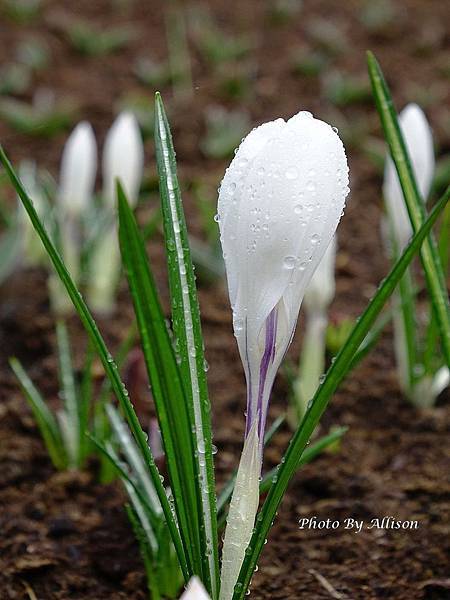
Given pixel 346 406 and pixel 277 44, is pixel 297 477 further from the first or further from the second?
pixel 277 44

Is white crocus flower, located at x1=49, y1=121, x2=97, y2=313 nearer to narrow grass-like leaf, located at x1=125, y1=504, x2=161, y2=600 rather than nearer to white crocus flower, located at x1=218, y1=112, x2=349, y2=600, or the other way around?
narrow grass-like leaf, located at x1=125, y1=504, x2=161, y2=600

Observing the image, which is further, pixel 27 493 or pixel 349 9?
pixel 349 9

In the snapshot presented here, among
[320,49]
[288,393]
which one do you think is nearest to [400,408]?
[288,393]

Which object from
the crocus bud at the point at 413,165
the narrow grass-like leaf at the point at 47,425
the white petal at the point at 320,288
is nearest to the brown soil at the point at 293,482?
the narrow grass-like leaf at the point at 47,425

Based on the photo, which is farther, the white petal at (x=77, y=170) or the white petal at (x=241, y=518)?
the white petal at (x=77, y=170)

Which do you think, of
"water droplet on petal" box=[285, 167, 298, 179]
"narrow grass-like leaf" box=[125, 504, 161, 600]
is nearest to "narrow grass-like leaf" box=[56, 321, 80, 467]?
"narrow grass-like leaf" box=[125, 504, 161, 600]

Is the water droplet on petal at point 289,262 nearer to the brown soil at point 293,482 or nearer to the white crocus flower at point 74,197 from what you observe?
the brown soil at point 293,482
